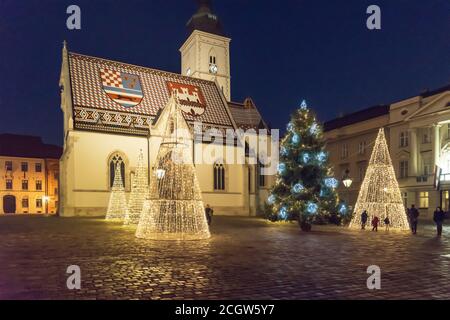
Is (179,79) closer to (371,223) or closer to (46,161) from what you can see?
(371,223)

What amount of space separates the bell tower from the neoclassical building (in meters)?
22.2

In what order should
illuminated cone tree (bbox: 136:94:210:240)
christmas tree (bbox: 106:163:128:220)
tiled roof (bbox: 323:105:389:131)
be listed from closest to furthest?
illuminated cone tree (bbox: 136:94:210:240) < christmas tree (bbox: 106:163:128:220) < tiled roof (bbox: 323:105:389:131)

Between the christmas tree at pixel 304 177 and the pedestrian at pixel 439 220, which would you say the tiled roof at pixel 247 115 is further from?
the pedestrian at pixel 439 220

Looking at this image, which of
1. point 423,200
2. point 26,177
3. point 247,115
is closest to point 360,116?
point 247,115

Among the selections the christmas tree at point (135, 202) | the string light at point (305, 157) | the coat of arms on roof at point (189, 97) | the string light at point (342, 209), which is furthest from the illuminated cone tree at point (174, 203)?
the coat of arms on roof at point (189, 97)

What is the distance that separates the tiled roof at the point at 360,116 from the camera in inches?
1901

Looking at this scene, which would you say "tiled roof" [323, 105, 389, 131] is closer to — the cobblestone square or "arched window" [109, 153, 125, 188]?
"arched window" [109, 153, 125, 188]

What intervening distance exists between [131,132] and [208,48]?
28.7 meters

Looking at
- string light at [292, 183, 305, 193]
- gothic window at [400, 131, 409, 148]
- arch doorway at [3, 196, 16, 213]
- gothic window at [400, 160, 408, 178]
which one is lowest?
arch doorway at [3, 196, 16, 213]

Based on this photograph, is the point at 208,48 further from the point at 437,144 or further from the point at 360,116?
the point at 437,144

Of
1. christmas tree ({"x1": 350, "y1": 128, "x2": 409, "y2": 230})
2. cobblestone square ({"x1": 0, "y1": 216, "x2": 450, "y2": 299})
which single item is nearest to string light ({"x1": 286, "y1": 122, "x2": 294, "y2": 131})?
christmas tree ({"x1": 350, "y1": 128, "x2": 409, "y2": 230})

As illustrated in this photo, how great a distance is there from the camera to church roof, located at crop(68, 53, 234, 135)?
37594 mm

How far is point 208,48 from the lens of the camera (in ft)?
203
